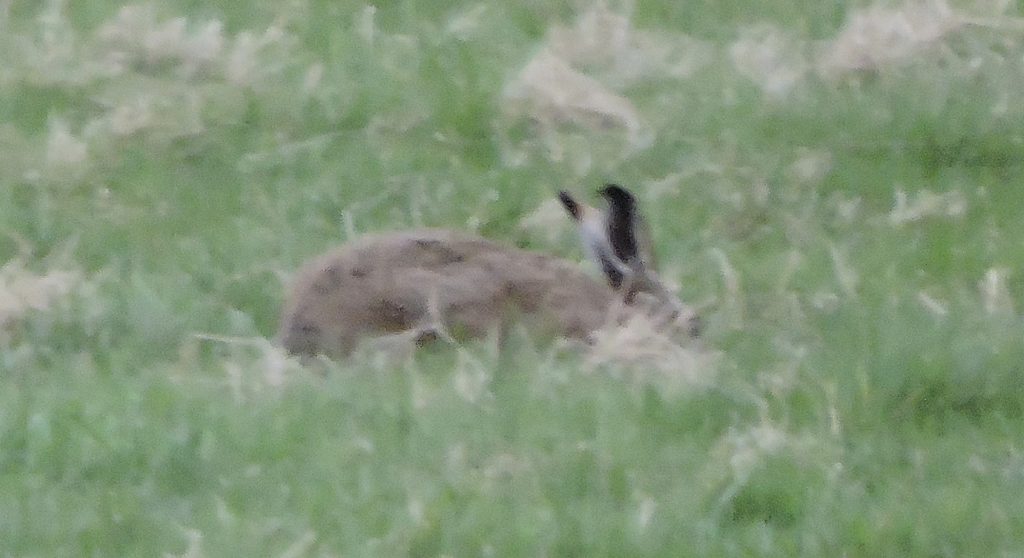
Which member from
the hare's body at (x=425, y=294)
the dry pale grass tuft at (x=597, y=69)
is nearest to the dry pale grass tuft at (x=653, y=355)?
the hare's body at (x=425, y=294)

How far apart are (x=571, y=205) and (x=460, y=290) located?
0.55 metres

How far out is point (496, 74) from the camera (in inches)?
376

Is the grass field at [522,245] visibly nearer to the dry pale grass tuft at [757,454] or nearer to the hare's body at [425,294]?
the dry pale grass tuft at [757,454]

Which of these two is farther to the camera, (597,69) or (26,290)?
(597,69)

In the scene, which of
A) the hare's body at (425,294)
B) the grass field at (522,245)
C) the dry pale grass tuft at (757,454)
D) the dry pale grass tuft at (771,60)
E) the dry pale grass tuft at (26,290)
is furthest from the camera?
the dry pale grass tuft at (771,60)

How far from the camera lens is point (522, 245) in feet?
26.6

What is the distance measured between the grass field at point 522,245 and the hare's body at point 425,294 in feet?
0.39

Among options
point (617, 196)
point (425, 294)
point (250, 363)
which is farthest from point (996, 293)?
point (250, 363)

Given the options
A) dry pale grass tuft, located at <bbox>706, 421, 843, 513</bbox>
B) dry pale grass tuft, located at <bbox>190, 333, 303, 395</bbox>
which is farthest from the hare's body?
dry pale grass tuft, located at <bbox>706, 421, 843, 513</bbox>

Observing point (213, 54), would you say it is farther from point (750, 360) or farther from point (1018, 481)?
point (1018, 481)

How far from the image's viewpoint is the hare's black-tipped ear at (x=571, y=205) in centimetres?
676

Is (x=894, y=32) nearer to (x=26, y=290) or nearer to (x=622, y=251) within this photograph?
(x=622, y=251)

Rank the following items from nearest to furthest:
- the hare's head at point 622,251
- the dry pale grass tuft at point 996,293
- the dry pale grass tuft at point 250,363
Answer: the dry pale grass tuft at point 250,363, the hare's head at point 622,251, the dry pale grass tuft at point 996,293

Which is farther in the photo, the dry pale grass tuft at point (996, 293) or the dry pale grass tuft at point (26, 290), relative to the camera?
the dry pale grass tuft at point (996, 293)
